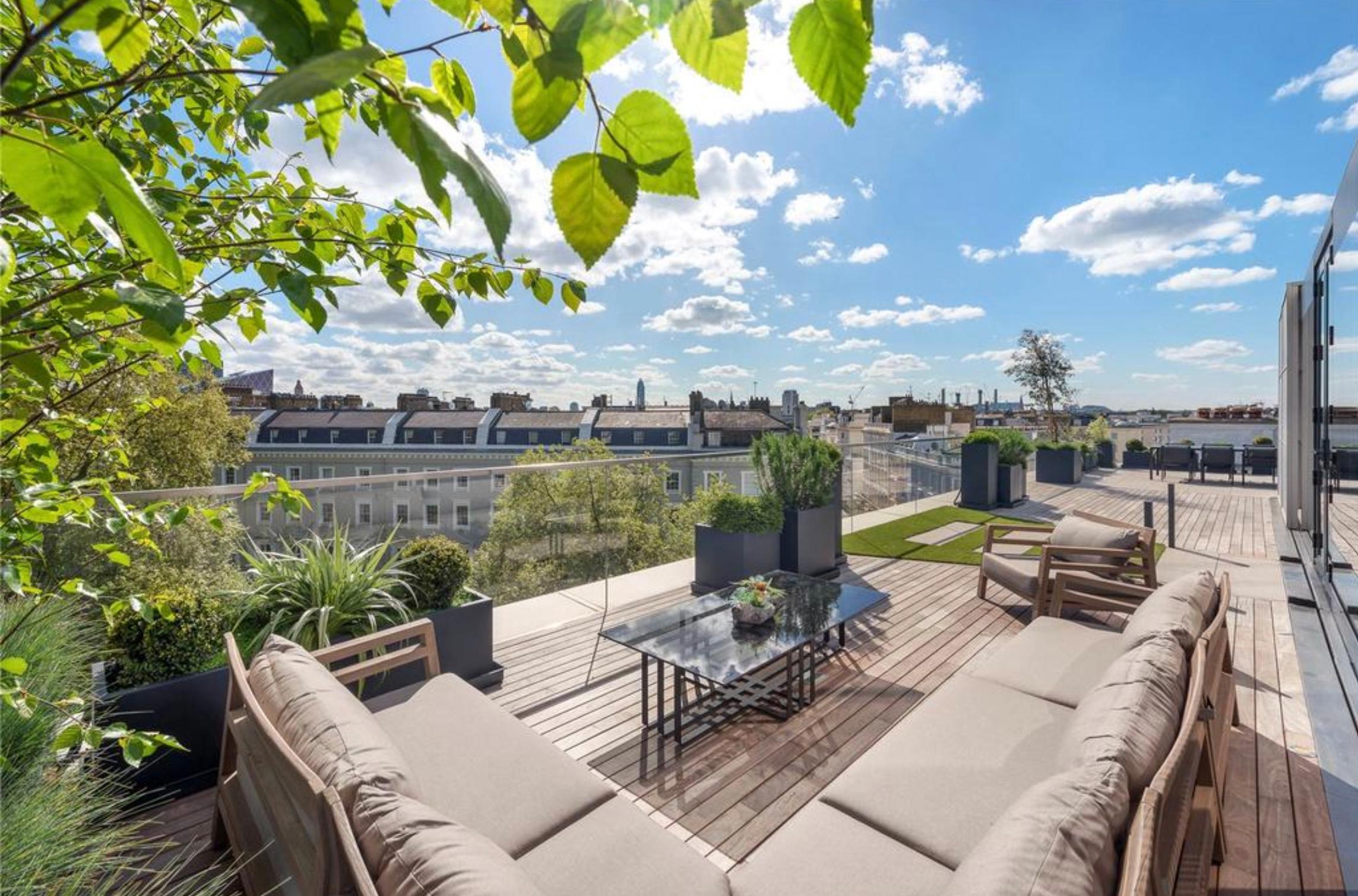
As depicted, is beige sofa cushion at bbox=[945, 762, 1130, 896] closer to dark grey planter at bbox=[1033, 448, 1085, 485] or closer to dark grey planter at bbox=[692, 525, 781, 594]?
dark grey planter at bbox=[692, 525, 781, 594]

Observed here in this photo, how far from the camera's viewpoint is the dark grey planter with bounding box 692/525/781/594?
199 inches

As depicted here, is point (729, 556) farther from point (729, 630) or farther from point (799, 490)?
point (729, 630)

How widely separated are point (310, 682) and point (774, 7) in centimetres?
197

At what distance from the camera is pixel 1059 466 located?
510 inches

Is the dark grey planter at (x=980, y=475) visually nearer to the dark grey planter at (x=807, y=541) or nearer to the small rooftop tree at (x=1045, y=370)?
the dark grey planter at (x=807, y=541)

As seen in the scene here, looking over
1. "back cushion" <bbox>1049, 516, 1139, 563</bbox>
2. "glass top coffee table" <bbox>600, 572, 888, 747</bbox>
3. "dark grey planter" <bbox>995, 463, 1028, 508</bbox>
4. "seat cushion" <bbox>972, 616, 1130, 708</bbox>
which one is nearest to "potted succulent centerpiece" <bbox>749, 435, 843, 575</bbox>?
"glass top coffee table" <bbox>600, 572, 888, 747</bbox>

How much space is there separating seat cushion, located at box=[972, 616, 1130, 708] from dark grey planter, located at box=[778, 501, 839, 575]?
2346 millimetres

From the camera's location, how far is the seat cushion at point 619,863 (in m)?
1.53

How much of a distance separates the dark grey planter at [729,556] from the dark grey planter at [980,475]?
5921 millimetres

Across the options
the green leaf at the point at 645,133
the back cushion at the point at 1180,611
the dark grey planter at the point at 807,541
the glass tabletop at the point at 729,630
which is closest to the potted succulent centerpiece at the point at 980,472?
the dark grey planter at the point at 807,541

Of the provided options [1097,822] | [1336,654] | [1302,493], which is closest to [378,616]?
[1097,822]

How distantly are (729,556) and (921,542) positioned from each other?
339 centimetres

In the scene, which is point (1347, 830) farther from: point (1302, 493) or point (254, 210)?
point (1302, 493)

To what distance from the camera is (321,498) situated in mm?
3354
